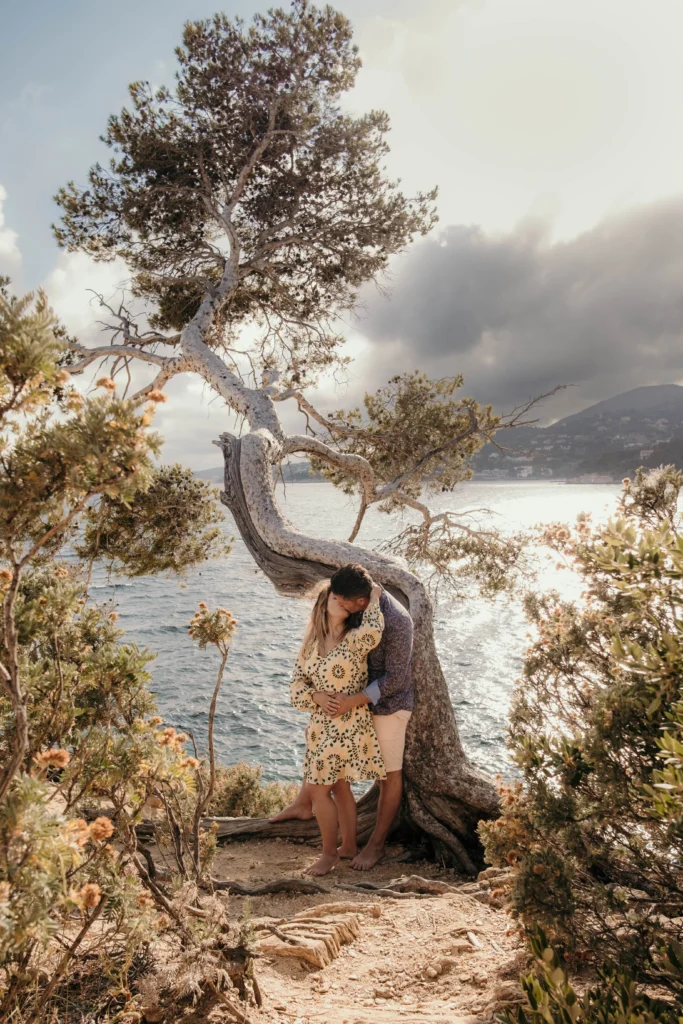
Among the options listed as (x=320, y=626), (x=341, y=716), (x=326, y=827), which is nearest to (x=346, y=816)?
(x=326, y=827)

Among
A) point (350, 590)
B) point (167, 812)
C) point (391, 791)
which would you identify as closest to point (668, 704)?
point (167, 812)

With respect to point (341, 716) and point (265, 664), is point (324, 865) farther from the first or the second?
point (265, 664)

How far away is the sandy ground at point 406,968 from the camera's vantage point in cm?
235

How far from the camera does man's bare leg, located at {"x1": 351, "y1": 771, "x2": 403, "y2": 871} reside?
4.77 metres

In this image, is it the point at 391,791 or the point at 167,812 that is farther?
the point at 391,791

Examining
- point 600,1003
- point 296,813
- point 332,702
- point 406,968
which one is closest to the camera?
point 600,1003

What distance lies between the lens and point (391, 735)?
473 cm

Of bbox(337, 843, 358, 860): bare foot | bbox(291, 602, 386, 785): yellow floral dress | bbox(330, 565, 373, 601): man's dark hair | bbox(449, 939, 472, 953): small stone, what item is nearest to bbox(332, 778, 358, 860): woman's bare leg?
bbox(337, 843, 358, 860): bare foot

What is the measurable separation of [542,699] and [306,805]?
12.7 feet

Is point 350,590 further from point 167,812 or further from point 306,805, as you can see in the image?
point 306,805

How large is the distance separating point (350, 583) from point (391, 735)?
140cm

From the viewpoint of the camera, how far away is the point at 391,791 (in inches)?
194

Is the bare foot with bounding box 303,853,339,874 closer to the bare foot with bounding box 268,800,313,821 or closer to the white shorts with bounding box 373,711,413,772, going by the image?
the white shorts with bounding box 373,711,413,772

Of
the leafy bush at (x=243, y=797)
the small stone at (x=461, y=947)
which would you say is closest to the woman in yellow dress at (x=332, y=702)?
the small stone at (x=461, y=947)
